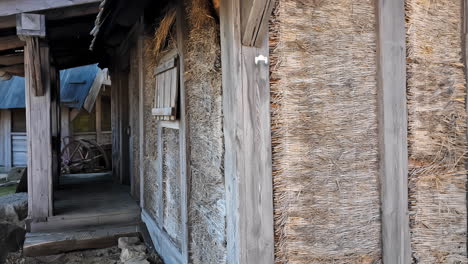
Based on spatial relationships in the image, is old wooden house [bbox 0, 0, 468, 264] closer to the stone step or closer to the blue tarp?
the stone step

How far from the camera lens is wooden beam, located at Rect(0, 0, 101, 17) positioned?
3791 millimetres

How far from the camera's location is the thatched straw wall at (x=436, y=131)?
2455 mm

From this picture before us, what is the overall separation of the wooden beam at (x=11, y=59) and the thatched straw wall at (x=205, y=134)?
3300 mm

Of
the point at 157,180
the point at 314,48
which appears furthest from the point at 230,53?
the point at 157,180

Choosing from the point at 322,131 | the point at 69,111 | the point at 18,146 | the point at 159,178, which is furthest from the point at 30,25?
the point at 18,146

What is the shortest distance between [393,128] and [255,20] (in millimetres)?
1131

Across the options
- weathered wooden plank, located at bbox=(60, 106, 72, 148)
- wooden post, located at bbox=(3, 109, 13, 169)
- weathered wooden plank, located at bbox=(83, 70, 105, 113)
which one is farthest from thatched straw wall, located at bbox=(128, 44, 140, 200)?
wooden post, located at bbox=(3, 109, 13, 169)

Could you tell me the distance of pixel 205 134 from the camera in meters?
2.71

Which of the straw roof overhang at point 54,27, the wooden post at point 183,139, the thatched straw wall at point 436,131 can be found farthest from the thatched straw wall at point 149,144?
the thatched straw wall at point 436,131

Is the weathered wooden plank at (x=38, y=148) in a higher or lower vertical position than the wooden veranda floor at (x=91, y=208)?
higher

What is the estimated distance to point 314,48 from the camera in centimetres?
221

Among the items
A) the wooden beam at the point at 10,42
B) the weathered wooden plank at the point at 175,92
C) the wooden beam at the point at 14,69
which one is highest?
the wooden beam at the point at 10,42

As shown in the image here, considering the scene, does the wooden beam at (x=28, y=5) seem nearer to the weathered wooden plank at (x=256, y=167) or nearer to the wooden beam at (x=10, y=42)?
the wooden beam at (x=10, y=42)

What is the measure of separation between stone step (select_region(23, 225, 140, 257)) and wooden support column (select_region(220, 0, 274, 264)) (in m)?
3.02
